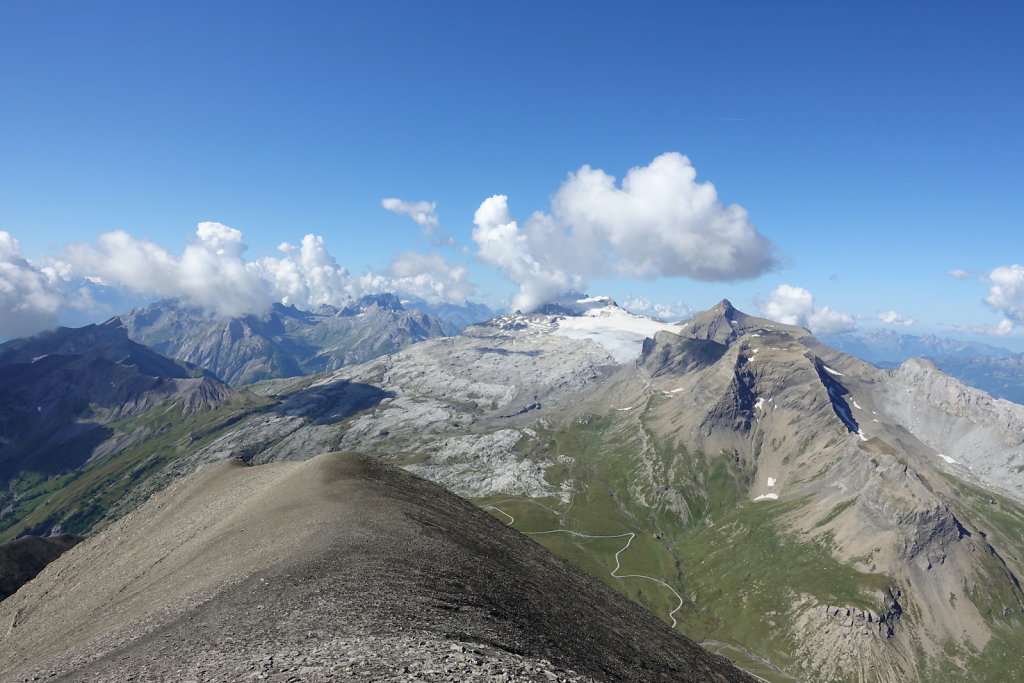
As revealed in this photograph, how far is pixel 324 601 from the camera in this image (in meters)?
39.6

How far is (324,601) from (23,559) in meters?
140

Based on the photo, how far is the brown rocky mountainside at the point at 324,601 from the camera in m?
31.3

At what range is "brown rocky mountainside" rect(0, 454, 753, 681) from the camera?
3130 centimetres

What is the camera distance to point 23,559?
121750 millimetres

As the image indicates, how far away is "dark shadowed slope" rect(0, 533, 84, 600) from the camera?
114794 mm

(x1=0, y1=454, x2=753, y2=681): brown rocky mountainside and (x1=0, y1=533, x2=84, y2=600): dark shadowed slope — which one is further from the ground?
(x1=0, y1=454, x2=753, y2=681): brown rocky mountainside

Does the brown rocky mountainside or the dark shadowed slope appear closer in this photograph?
the brown rocky mountainside

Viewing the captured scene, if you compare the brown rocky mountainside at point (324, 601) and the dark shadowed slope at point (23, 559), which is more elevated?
the brown rocky mountainside at point (324, 601)

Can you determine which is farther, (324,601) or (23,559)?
(23,559)

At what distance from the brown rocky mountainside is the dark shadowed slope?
5970cm

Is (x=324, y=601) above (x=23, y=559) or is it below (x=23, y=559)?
above

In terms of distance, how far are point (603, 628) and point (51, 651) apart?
171 ft

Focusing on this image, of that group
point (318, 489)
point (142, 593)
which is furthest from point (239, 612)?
point (318, 489)

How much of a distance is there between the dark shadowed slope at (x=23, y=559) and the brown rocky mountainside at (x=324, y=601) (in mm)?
59698
